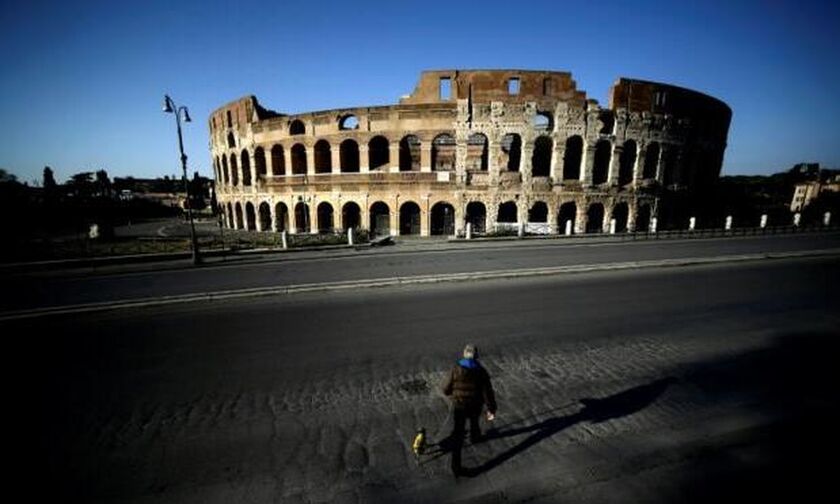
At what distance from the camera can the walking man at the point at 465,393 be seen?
4.01 m

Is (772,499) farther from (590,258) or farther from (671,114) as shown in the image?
(671,114)

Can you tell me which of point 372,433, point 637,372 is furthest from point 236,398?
point 637,372

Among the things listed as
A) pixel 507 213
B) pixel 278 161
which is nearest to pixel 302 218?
pixel 278 161

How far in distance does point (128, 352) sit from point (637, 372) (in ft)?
31.3

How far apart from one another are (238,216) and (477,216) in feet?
78.0

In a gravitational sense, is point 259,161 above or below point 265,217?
above

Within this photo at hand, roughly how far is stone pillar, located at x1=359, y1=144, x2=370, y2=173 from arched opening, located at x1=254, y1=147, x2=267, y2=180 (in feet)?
32.6

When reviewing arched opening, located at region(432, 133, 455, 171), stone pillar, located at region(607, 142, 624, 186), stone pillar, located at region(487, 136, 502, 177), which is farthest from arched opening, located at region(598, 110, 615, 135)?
arched opening, located at region(432, 133, 455, 171)

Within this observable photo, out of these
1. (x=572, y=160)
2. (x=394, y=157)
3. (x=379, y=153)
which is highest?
(x=379, y=153)

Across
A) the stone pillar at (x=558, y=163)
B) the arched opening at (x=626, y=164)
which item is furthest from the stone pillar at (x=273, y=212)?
the arched opening at (x=626, y=164)

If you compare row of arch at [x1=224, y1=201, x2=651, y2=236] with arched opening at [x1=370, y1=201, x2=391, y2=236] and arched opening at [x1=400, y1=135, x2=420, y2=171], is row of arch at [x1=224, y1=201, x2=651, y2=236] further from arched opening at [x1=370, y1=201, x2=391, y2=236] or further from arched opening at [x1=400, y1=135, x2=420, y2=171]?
arched opening at [x1=400, y1=135, x2=420, y2=171]

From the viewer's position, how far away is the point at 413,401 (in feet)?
17.9

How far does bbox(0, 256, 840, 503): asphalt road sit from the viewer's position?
3.96 meters

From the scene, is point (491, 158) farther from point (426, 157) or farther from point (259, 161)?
point (259, 161)
